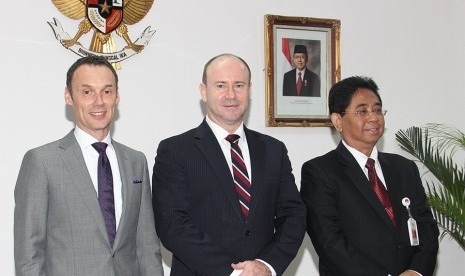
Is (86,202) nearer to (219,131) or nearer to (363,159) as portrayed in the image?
(219,131)

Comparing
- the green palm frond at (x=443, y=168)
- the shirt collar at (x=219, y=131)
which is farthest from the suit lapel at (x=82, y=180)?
the green palm frond at (x=443, y=168)

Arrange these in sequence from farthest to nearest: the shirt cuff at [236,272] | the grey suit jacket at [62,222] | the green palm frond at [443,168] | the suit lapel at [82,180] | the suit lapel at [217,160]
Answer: the green palm frond at [443,168] → the suit lapel at [217,160] → the shirt cuff at [236,272] → the suit lapel at [82,180] → the grey suit jacket at [62,222]

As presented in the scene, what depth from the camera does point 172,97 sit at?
4477mm

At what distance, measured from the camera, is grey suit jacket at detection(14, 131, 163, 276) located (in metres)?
2.74

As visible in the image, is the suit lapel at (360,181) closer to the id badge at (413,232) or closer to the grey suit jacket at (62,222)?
the id badge at (413,232)

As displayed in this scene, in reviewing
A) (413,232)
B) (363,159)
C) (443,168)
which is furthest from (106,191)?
(443,168)

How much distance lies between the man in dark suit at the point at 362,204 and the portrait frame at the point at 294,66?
1160 millimetres

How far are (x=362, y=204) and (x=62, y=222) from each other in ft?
4.84

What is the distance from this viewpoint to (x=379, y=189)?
3418 mm

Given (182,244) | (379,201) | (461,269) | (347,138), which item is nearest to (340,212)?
(379,201)

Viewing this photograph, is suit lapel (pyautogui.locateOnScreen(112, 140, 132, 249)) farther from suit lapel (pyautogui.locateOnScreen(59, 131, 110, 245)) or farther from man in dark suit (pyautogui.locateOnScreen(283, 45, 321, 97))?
man in dark suit (pyautogui.locateOnScreen(283, 45, 321, 97))

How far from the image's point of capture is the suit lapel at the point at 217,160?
10.2 feet

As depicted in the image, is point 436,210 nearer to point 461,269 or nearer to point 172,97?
point 461,269

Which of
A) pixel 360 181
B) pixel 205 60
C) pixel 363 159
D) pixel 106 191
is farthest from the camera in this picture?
pixel 205 60
